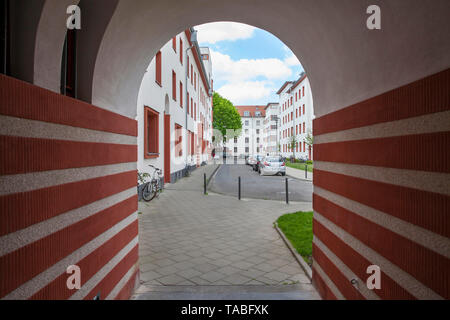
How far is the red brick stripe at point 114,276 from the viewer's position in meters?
2.53

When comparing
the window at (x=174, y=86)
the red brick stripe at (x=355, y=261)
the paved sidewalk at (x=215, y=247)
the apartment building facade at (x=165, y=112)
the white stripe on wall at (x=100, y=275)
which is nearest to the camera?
the red brick stripe at (x=355, y=261)

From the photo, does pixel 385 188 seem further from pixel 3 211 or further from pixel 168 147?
pixel 168 147

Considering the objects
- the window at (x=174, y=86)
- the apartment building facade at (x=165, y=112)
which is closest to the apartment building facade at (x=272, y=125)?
the apartment building facade at (x=165, y=112)

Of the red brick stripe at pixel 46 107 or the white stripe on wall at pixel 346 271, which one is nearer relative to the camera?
the red brick stripe at pixel 46 107

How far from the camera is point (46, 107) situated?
1.78 metres

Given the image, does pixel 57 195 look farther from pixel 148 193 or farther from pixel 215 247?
pixel 148 193

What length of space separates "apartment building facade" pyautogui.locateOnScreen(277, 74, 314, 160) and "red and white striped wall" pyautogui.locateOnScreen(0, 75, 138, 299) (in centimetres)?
3555

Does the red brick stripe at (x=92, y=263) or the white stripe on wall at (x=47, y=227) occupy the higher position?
the white stripe on wall at (x=47, y=227)

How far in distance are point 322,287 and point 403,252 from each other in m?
1.86

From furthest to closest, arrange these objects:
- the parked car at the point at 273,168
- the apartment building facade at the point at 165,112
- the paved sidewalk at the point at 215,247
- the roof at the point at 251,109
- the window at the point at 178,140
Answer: the roof at the point at 251,109 → the parked car at the point at 273,168 → the window at the point at 178,140 → the apartment building facade at the point at 165,112 → the paved sidewalk at the point at 215,247

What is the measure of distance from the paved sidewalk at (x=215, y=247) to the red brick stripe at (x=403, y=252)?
1.44m

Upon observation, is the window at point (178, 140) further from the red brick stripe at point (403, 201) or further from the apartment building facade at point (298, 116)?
the apartment building facade at point (298, 116)

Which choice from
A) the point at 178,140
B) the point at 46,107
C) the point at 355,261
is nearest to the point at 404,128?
the point at 355,261

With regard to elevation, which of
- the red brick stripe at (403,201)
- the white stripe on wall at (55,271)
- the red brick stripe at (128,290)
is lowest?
the red brick stripe at (128,290)
